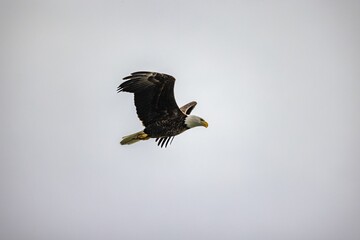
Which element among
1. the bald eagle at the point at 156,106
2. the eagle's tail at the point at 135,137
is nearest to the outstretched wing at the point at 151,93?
the bald eagle at the point at 156,106

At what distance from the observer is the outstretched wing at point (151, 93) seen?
19.6 feet

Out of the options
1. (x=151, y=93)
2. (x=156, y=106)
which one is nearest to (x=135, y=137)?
(x=156, y=106)

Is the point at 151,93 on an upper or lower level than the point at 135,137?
upper

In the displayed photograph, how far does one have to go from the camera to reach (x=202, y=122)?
6348mm

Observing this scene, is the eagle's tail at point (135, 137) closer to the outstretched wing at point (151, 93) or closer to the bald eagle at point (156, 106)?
the bald eagle at point (156, 106)

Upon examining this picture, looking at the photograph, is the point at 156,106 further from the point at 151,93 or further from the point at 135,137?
the point at 135,137

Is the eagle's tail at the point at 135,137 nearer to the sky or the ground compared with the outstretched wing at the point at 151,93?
nearer to the ground

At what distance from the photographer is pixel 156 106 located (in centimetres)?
620

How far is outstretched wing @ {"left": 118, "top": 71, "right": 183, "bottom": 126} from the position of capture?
5.97 m

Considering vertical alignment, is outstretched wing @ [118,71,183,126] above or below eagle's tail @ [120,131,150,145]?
above

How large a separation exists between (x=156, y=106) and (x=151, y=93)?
17 centimetres

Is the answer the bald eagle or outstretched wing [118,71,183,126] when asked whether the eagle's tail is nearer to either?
the bald eagle

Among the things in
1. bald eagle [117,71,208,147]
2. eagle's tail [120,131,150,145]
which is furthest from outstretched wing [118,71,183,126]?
eagle's tail [120,131,150,145]

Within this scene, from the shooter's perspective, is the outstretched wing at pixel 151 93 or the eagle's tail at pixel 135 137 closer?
the outstretched wing at pixel 151 93
